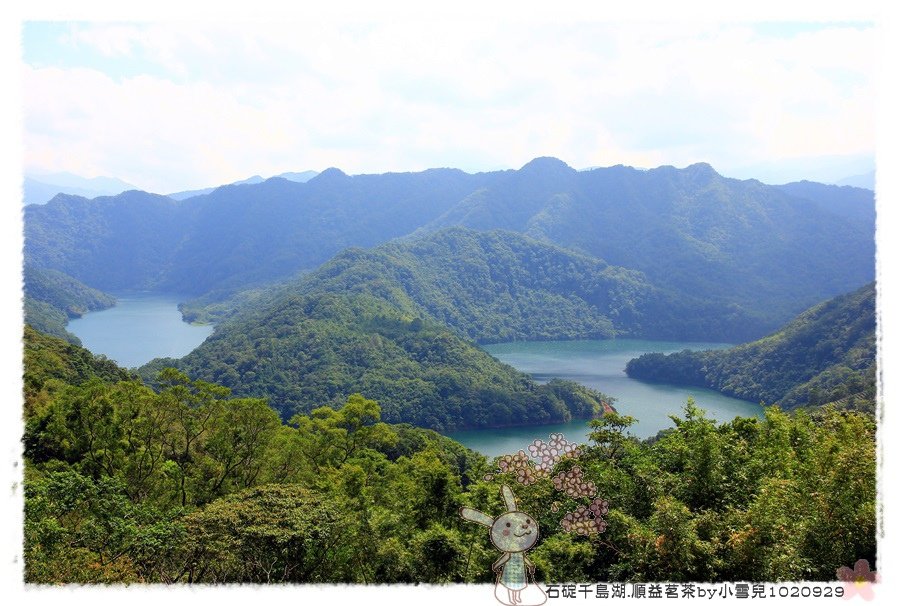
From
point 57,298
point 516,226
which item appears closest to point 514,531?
point 57,298

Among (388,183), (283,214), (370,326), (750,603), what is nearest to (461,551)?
(750,603)

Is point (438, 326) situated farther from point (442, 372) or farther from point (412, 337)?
point (442, 372)

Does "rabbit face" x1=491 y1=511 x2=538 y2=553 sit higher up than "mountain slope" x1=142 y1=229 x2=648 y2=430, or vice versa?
"rabbit face" x1=491 y1=511 x2=538 y2=553

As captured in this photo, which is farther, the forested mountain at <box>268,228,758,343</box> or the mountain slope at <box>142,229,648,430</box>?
the forested mountain at <box>268,228,758,343</box>

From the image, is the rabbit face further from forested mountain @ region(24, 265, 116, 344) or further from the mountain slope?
forested mountain @ region(24, 265, 116, 344)

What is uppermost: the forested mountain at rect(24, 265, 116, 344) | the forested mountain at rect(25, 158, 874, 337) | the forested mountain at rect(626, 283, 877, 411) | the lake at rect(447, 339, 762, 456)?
the forested mountain at rect(25, 158, 874, 337)

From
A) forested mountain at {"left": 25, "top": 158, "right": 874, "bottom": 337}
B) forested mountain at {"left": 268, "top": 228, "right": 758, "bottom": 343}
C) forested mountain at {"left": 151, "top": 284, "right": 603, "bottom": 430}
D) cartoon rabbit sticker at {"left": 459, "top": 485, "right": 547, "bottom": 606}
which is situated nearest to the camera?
cartoon rabbit sticker at {"left": 459, "top": 485, "right": 547, "bottom": 606}

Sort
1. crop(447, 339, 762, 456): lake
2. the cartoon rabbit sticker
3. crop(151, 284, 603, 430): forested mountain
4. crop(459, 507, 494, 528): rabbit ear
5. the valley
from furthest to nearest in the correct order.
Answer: crop(151, 284, 603, 430): forested mountain < crop(447, 339, 762, 456): lake < the valley < the cartoon rabbit sticker < crop(459, 507, 494, 528): rabbit ear

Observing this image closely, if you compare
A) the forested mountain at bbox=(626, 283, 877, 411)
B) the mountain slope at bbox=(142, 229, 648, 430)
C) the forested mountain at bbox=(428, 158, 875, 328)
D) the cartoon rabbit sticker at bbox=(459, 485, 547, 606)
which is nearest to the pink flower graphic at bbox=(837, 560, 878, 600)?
the cartoon rabbit sticker at bbox=(459, 485, 547, 606)
